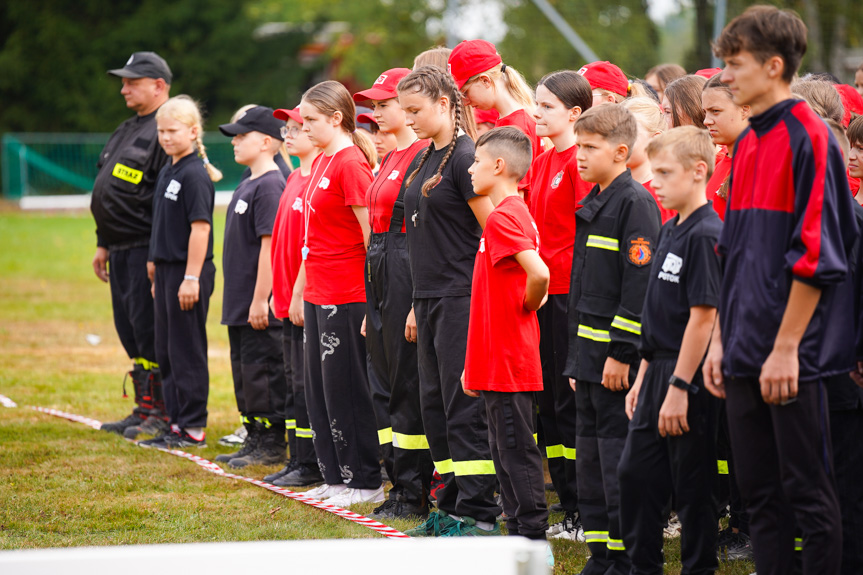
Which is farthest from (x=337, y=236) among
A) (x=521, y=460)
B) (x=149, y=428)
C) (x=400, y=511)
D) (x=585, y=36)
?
(x=585, y=36)

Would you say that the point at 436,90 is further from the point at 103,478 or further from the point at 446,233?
the point at 103,478

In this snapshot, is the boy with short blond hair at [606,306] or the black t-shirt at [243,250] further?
the black t-shirt at [243,250]

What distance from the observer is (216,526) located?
5145 mm

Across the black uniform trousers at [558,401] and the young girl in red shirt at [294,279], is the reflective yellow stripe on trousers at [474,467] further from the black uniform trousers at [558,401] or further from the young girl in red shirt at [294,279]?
the young girl in red shirt at [294,279]

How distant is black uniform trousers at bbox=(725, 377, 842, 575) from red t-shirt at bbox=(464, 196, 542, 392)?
1.13 meters

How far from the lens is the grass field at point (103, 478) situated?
197 inches

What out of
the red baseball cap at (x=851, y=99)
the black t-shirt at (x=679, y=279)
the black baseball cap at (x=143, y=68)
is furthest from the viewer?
the black baseball cap at (x=143, y=68)

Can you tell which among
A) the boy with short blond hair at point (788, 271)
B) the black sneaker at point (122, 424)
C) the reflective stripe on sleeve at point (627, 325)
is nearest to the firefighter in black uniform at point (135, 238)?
A: the black sneaker at point (122, 424)

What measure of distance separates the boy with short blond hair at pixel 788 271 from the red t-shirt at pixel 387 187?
2.11 meters

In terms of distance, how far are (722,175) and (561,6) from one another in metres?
23.1

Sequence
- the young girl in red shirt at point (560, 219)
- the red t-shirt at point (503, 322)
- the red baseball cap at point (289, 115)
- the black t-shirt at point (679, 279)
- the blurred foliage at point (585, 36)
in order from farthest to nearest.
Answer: the blurred foliage at point (585, 36) < the red baseball cap at point (289, 115) < the young girl in red shirt at point (560, 219) < the red t-shirt at point (503, 322) < the black t-shirt at point (679, 279)

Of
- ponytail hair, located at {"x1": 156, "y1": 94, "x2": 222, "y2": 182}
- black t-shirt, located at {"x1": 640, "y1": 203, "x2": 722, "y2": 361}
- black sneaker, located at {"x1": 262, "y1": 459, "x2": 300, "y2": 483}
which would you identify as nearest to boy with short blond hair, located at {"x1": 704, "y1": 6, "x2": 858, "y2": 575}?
black t-shirt, located at {"x1": 640, "y1": 203, "x2": 722, "y2": 361}

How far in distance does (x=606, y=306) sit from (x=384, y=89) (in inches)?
78.8

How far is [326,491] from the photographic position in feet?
19.1
